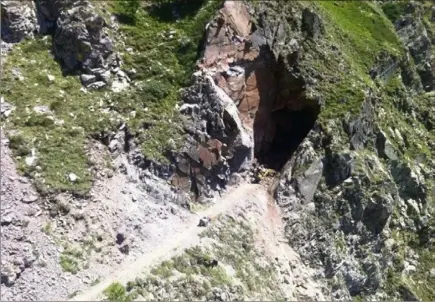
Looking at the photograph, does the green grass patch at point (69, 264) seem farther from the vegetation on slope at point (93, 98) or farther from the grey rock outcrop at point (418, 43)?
the grey rock outcrop at point (418, 43)

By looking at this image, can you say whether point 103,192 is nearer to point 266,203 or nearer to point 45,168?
point 45,168

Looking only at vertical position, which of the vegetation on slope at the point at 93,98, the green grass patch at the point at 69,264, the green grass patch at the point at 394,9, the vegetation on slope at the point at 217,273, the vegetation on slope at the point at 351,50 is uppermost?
the green grass patch at the point at 394,9

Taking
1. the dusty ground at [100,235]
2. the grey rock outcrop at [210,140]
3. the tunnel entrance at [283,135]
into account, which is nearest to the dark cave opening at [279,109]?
the tunnel entrance at [283,135]

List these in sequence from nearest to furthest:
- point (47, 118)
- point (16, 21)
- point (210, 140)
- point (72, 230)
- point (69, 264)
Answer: point (69, 264) < point (72, 230) < point (47, 118) < point (16, 21) < point (210, 140)

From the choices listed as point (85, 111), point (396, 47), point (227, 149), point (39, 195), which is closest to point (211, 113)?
point (227, 149)

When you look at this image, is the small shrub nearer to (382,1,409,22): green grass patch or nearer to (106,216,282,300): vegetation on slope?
(106,216,282,300): vegetation on slope

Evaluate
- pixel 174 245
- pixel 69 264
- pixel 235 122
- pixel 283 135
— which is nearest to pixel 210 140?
pixel 235 122

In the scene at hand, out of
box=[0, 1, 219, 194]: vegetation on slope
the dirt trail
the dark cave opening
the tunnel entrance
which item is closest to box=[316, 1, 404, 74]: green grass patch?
the dark cave opening

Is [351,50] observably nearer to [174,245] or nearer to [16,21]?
[174,245]
